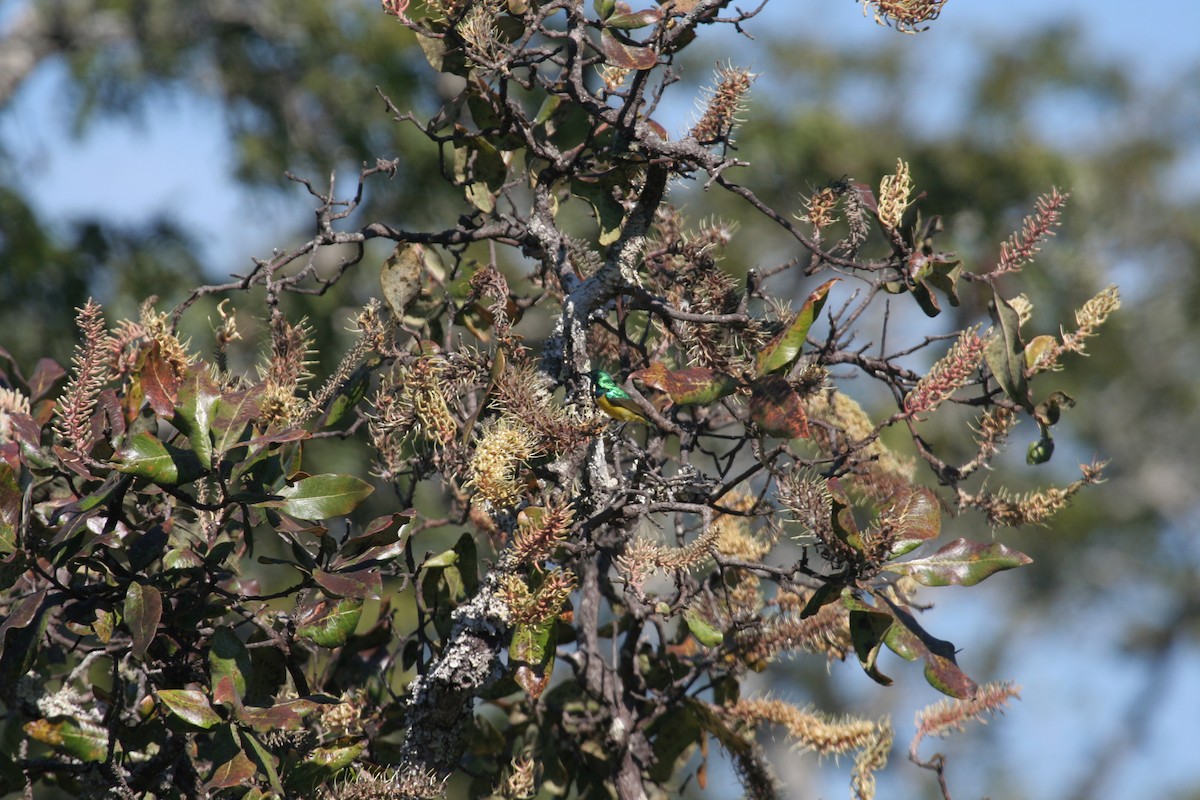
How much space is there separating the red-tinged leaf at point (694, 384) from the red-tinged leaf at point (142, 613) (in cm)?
35

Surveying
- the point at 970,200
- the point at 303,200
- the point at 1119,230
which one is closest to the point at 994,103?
the point at 1119,230

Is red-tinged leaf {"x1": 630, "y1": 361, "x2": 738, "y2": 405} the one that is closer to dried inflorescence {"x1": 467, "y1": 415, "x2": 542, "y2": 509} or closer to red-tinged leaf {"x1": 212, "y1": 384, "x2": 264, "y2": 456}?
dried inflorescence {"x1": 467, "y1": 415, "x2": 542, "y2": 509}

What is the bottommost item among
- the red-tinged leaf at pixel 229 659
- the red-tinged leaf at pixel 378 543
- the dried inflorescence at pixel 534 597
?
the red-tinged leaf at pixel 229 659

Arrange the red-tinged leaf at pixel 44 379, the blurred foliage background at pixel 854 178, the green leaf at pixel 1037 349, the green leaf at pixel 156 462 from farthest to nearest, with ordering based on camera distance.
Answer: the blurred foliage background at pixel 854 178 → the red-tinged leaf at pixel 44 379 → the green leaf at pixel 1037 349 → the green leaf at pixel 156 462

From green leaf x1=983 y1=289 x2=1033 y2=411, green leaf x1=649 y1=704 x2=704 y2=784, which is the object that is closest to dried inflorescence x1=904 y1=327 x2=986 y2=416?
green leaf x1=983 y1=289 x2=1033 y2=411

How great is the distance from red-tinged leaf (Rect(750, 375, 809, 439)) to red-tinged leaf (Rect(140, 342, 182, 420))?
39cm

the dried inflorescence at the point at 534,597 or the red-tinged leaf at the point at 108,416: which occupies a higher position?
the red-tinged leaf at the point at 108,416

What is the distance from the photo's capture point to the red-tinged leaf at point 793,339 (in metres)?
0.69

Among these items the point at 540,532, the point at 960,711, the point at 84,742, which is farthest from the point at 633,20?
the point at 84,742

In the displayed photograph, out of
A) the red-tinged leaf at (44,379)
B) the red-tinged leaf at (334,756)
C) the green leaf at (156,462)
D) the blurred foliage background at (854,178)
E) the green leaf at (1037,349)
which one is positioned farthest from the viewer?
the blurred foliage background at (854,178)

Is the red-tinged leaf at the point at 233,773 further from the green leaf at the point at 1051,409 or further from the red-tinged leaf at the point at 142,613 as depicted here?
the green leaf at the point at 1051,409

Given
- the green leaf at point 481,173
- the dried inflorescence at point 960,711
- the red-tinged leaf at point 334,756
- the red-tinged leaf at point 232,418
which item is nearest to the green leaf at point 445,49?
the green leaf at point 481,173

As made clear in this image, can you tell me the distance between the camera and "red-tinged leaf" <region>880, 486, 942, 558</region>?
714mm

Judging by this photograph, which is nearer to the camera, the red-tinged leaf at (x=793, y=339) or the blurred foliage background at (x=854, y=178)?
the red-tinged leaf at (x=793, y=339)
